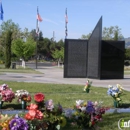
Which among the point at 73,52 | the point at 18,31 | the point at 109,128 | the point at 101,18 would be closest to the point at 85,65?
the point at 73,52

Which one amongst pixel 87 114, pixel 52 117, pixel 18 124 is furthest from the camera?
pixel 87 114

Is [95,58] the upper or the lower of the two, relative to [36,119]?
upper

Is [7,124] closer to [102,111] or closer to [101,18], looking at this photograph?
[102,111]

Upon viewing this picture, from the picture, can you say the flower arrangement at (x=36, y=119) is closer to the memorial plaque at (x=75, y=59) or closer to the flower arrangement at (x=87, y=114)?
the flower arrangement at (x=87, y=114)

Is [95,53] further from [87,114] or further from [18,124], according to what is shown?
[18,124]

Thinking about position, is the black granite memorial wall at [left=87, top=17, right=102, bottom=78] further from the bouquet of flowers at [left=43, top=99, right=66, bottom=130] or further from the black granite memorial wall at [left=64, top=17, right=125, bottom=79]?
the bouquet of flowers at [left=43, top=99, right=66, bottom=130]

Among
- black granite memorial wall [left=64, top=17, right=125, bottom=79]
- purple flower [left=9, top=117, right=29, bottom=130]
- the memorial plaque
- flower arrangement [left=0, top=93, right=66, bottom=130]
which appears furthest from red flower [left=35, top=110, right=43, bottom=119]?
the memorial plaque

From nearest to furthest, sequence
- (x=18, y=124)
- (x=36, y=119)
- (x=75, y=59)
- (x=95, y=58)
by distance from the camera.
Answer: (x=18, y=124) → (x=36, y=119) → (x=95, y=58) → (x=75, y=59)

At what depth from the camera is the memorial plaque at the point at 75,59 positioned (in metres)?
23.4

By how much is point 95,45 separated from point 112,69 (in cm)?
239

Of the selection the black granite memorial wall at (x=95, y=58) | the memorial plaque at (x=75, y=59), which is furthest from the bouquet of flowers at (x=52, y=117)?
the memorial plaque at (x=75, y=59)

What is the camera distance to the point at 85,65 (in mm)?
23812

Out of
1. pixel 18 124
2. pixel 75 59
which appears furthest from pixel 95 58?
pixel 18 124

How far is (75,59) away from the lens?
23641 millimetres
